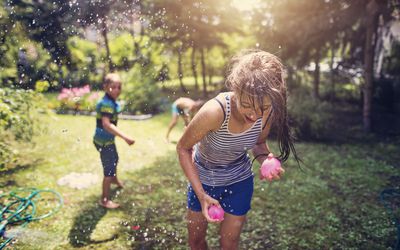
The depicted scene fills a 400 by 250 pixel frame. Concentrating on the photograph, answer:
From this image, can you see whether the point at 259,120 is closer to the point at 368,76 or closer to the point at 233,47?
the point at 368,76

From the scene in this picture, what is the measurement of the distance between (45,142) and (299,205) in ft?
21.7

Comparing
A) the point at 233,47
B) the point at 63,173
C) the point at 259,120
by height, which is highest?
the point at 233,47

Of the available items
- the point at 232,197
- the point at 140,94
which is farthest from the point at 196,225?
the point at 140,94

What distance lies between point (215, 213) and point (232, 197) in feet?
1.67

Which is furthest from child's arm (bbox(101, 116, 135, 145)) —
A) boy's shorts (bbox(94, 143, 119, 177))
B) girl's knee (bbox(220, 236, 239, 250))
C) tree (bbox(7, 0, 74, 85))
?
tree (bbox(7, 0, 74, 85))

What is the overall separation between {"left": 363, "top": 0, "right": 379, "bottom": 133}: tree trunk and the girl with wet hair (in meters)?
7.77

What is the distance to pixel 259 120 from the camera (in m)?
2.82

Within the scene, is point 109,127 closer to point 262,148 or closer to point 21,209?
point 21,209

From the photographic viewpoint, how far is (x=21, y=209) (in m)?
4.57

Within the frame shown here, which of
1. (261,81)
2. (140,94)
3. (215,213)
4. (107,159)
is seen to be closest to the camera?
(261,81)

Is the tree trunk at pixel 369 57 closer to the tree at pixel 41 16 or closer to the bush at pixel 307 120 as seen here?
the bush at pixel 307 120

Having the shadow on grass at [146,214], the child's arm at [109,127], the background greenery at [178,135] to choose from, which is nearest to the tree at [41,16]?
the background greenery at [178,135]

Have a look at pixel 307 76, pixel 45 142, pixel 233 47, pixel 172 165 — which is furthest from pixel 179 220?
pixel 233 47

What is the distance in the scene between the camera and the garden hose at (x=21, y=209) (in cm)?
438
